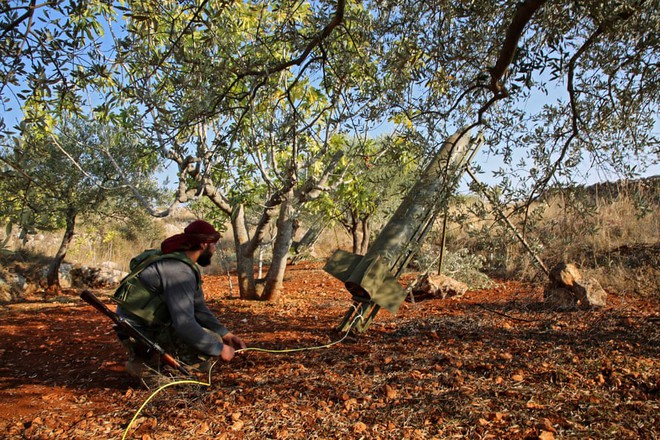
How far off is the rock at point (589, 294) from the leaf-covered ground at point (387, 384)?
7.9 inches

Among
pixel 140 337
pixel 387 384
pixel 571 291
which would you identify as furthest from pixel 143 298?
pixel 571 291

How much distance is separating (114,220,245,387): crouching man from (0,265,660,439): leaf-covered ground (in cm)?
24

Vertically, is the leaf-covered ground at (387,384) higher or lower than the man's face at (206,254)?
lower

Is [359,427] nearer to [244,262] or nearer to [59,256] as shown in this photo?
[244,262]

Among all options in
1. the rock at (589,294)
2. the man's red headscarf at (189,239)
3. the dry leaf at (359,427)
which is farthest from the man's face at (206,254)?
the rock at (589,294)

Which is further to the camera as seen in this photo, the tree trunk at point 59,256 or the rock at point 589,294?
the tree trunk at point 59,256

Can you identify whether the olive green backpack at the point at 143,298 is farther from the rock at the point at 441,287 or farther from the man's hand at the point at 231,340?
the rock at the point at 441,287

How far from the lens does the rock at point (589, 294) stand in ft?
16.5

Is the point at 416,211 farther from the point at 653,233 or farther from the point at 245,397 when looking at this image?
the point at 653,233

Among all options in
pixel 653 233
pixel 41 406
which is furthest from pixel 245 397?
pixel 653 233

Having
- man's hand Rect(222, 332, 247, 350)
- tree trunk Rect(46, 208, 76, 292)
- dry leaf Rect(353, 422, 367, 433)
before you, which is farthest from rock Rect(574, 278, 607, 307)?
tree trunk Rect(46, 208, 76, 292)

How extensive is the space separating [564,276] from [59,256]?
10.8 m

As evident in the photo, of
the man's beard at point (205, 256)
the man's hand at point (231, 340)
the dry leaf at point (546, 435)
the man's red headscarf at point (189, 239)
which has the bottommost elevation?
the dry leaf at point (546, 435)

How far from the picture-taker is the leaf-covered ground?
262cm
